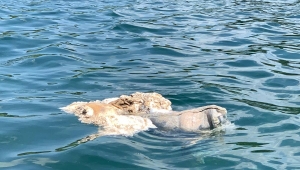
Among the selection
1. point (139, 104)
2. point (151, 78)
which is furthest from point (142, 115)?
point (151, 78)

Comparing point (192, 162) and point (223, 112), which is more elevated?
point (223, 112)

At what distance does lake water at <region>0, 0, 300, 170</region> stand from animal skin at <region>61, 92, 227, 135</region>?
4.4 inches

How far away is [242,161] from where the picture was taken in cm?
441

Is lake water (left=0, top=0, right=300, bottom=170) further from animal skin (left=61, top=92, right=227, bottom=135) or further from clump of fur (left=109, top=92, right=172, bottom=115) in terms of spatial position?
clump of fur (left=109, top=92, right=172, bottom=115)

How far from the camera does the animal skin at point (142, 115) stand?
480 centimetres

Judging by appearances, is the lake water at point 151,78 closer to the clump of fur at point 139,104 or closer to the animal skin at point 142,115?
the animal skin at point 142,115

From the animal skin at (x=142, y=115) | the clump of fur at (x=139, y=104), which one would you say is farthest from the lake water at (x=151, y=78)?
the clump of fur at (x=139, y=104)

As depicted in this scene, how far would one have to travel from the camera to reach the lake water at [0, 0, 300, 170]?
453cm

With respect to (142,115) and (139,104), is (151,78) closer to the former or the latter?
(139,104)

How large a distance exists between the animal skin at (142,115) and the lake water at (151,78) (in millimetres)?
112

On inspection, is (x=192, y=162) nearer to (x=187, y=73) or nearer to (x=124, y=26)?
Result: (x=187, y=73)

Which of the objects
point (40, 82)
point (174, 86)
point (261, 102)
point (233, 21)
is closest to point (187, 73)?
point (174, 86)

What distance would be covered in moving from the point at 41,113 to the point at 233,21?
27.0ft

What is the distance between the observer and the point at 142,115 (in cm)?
532
